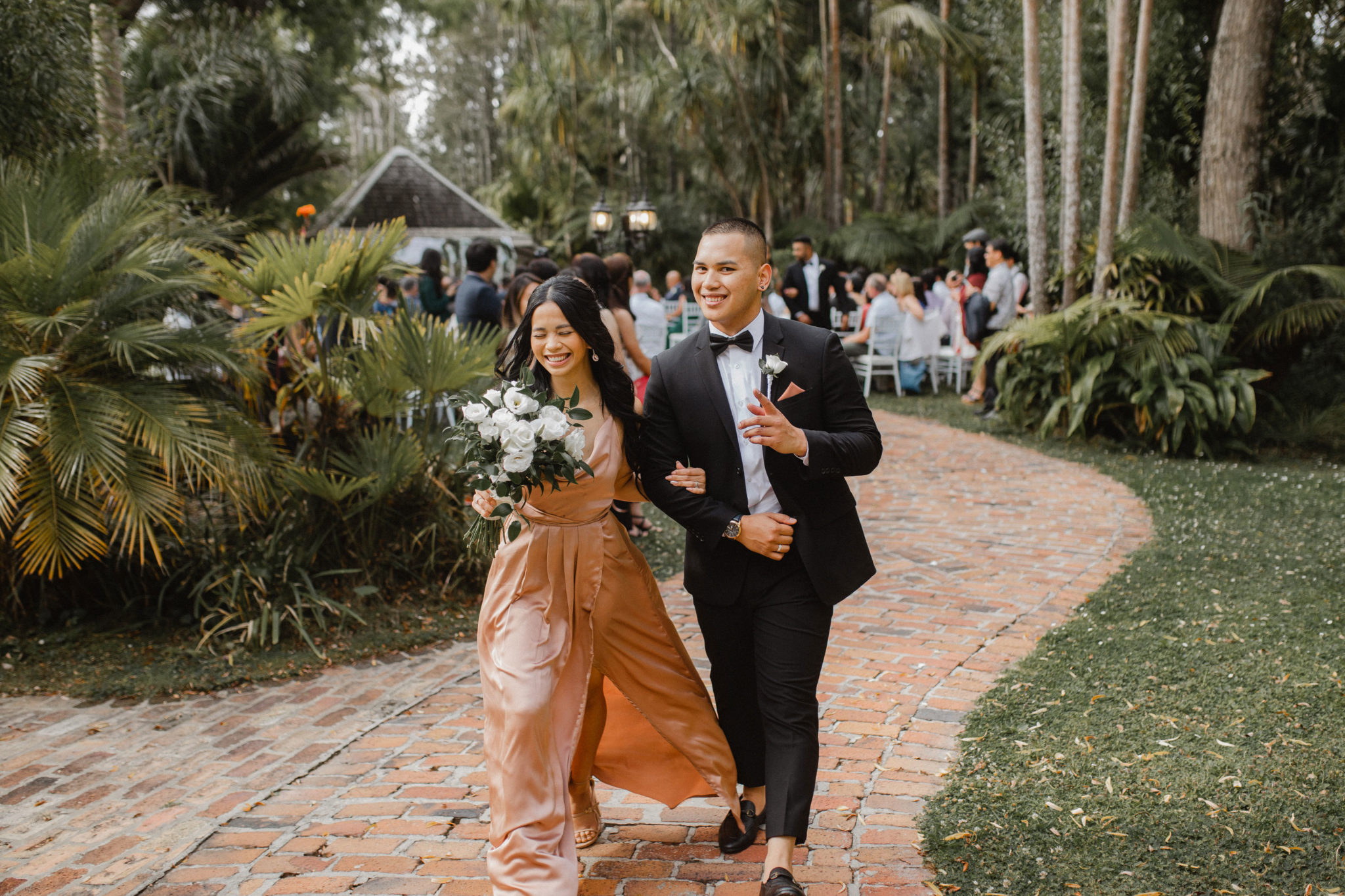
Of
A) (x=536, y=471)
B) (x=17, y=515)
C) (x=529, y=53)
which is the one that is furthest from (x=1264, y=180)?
(x=529, y=53)

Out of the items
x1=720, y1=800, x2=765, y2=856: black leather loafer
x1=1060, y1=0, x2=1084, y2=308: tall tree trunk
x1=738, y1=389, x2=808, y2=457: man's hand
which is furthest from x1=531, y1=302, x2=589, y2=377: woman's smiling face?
x1=1060, y1=0, x2=1084, y2=308: tall tree trunk

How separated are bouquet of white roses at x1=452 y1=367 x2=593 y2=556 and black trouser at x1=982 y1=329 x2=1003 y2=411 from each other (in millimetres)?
9449

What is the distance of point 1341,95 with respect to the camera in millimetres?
11898

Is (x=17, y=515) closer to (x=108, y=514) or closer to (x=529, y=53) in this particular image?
(x=108, y=514)

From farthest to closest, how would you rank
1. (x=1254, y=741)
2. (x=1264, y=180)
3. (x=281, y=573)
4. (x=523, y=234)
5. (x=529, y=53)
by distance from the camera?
(x=529, y=53) → (x=523, y=234) → (x=1264, y=180) → (x=281, y=573) → (x=1254, y=741)

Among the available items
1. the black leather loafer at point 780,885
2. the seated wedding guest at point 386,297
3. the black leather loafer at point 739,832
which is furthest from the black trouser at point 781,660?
the seated wedding guest at point 386,297

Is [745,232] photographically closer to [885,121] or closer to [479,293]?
[479,293]

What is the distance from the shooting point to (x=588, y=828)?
134 inches

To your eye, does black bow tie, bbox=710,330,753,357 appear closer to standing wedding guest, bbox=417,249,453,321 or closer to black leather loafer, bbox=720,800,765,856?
black leather loafer, bbox=720,800,765,856

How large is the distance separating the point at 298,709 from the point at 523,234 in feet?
88.0

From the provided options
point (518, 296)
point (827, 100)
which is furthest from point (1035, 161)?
point (827, 100)

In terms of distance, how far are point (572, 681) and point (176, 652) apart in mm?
3435

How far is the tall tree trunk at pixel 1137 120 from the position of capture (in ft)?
32.2

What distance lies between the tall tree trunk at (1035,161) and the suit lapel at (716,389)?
9.16m
